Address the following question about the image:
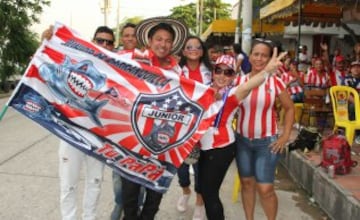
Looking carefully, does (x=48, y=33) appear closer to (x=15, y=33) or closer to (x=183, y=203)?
(x=183, y=203)

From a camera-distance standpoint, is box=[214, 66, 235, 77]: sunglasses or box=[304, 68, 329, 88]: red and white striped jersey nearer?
box=[214, 66, 235, 77]: sunglasses

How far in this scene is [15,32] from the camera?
61.8ft

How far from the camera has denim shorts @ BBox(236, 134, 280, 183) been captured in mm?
4102

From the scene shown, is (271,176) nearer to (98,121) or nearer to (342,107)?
(98,121)

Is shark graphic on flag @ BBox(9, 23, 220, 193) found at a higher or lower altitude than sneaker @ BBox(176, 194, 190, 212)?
higher

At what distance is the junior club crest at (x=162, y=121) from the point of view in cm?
359

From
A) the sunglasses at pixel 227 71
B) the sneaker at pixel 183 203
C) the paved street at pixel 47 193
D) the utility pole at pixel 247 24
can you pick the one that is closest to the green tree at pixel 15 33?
the utility pole at pixel 247 24

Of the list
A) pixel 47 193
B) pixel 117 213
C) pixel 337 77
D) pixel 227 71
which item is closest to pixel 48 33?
pixel 227 71

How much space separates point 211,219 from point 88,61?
1581 mm

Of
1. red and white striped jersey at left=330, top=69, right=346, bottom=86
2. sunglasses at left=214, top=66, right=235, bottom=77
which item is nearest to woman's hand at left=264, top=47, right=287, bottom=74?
sunglasses at left=214, top=66, right=235, bottom=77

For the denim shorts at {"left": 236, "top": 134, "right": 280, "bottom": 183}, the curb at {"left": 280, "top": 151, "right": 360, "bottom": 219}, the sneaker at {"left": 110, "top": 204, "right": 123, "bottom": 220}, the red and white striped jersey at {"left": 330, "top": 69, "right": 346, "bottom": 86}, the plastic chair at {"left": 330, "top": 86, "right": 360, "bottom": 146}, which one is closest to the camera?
the denim shorts at {"left": 236, "top": 134, "right": 280, "bottom": 183}

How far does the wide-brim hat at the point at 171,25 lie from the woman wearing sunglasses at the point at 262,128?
1.94ft

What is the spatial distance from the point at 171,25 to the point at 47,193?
2710 mm

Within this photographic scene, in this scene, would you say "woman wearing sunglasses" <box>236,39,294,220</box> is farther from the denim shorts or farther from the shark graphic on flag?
the shark graphic on flag
